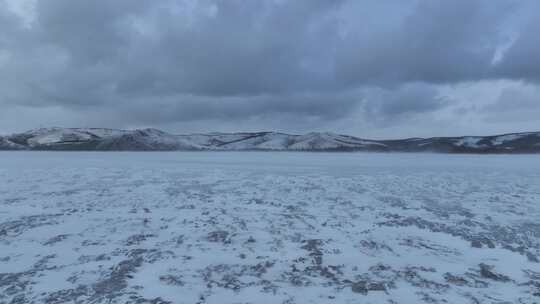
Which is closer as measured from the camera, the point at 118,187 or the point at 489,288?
the point at 489,288

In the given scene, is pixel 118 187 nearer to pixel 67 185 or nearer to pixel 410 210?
pixel 67 185

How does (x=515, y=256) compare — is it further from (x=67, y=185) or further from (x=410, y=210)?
(x=67, y=185)

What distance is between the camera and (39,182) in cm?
1895

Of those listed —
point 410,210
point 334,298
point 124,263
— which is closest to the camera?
point 334,298

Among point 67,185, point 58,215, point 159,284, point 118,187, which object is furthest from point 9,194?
point 159,284

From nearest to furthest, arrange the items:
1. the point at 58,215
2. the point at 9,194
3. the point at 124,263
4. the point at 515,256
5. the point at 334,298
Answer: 1. the point at 334,298
2. the point at 124,263
3. the point at 515,256
4. the point at 58,215
5. the point at 9,194

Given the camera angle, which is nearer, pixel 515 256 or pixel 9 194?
pixel 515 256

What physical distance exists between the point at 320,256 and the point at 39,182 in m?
18.4

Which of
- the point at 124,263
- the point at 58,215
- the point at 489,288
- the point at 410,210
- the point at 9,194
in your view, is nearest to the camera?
the point at 489,288

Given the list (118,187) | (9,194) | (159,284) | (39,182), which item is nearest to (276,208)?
(159,284)

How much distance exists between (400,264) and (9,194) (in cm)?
1635

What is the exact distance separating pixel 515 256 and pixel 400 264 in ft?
9.17

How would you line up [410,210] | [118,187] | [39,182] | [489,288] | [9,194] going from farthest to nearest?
[39,182] → [118,187] → [9,194] → [410,210] → [489,288]

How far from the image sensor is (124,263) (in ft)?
23.2
